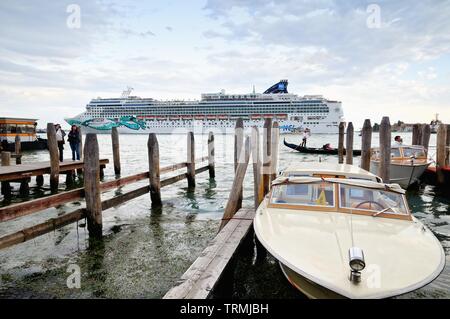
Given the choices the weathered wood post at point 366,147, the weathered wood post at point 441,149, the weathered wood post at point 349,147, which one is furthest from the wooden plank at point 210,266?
the weathered wood post at point 441,149

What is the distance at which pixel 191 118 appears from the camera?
6862 centimetres

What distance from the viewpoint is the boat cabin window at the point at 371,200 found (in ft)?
13.4

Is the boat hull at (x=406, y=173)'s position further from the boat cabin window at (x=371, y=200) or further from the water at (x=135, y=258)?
the boat cabin window at (x=371, y=200)

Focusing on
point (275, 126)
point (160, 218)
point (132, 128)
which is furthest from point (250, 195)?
point (132, 128)

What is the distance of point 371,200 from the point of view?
13.9ft

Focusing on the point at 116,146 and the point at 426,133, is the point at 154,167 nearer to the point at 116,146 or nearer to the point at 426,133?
the point at 116,146

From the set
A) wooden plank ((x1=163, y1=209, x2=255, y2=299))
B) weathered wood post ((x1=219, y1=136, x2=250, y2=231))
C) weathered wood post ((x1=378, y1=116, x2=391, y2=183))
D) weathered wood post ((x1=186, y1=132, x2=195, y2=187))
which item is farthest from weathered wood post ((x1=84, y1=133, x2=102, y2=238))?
weathered wood post ((x1=378, y1=116, x2=391, y2=183))

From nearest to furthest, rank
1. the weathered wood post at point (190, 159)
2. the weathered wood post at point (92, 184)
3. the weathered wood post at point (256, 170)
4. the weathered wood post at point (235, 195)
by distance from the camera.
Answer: the weathered wood post at point (92, 184) → the weathered wood post at point (235, 195) → the weathered wood post at point (256, 170) → the weathered wood post at point (190, 159)

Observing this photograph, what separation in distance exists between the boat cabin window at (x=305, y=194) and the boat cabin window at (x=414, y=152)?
27.5 ft

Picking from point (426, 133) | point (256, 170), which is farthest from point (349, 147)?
point (256, 170)

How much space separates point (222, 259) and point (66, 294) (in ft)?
6.82

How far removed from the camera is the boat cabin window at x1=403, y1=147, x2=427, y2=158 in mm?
11039
